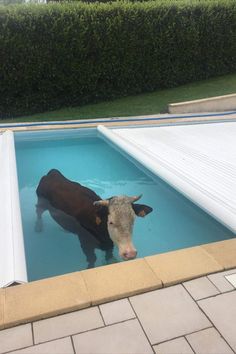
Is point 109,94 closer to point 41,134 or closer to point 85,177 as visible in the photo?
point 41,134

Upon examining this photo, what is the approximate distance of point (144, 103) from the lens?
11.6 meters

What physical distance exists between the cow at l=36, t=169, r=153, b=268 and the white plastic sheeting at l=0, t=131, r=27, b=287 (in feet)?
1.70

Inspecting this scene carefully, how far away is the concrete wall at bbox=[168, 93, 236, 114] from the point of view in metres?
10.6

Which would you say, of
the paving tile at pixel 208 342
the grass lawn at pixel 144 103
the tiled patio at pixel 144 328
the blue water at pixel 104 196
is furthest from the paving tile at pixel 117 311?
the grass lawn at pixel 144 103

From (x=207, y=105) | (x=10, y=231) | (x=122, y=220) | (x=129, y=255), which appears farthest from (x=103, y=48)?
(x=129, y=255)

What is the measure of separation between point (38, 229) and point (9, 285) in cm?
239

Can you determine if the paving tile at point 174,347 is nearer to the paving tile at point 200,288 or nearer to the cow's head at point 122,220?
the paving tile at point 200,288

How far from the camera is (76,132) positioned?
845cm

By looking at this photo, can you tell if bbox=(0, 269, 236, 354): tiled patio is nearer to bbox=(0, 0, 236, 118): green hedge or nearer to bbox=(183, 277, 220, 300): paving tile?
bbox=(183, 277, 220, 300): paving tile

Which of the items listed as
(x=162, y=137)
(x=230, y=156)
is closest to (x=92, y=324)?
(x=230, y=156)

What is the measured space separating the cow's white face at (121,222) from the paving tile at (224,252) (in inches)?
28.9

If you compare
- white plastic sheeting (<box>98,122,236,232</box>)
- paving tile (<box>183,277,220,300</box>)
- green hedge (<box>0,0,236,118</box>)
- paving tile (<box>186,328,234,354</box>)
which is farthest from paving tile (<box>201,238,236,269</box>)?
green hedge (<box>0,0,236,118</box>)

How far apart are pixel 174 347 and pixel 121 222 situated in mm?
1631

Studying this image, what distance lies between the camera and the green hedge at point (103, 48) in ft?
34.7
